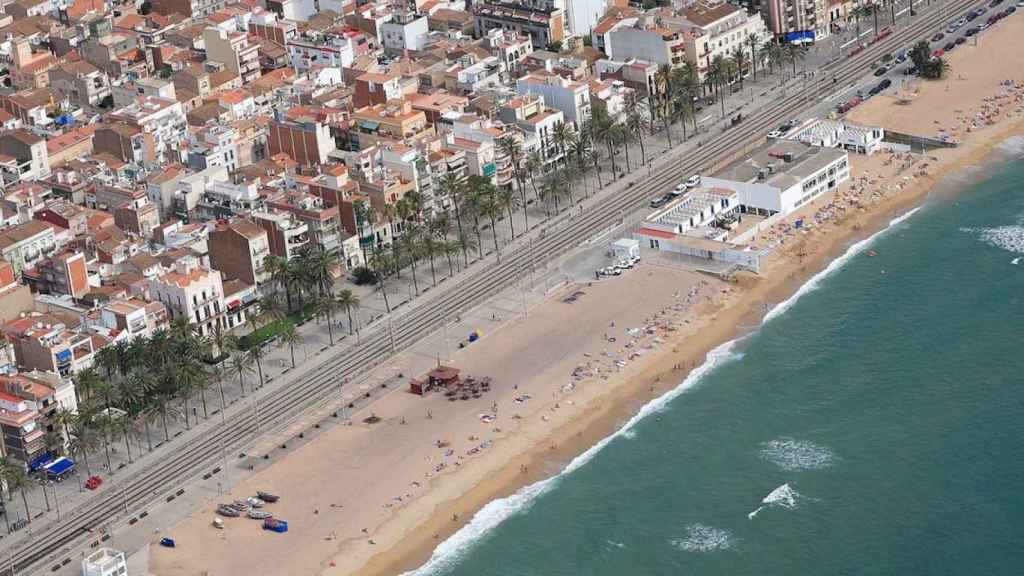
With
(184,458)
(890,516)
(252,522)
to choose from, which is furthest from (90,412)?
(890,516)

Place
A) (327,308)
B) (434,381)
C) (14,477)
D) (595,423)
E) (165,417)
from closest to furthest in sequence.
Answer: (14,477) → (595,423) → (165,417) → (434,381) → (327,308)

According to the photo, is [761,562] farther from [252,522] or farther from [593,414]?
[252,522]

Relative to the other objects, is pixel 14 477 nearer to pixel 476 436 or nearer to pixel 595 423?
pixel 476 436

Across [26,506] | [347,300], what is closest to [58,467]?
[26,506]

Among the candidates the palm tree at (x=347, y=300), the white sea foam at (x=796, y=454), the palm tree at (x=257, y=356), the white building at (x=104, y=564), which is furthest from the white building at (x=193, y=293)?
the white sea foam at (x=796, y=454)

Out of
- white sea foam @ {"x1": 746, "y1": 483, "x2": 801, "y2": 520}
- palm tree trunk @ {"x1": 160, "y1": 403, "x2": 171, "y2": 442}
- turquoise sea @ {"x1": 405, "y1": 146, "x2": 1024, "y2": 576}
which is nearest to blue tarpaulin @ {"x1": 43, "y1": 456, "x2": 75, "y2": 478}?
palm tree trunk @ {"x1": 160, "y1": 403, "x2": 171, "y2": 442}
